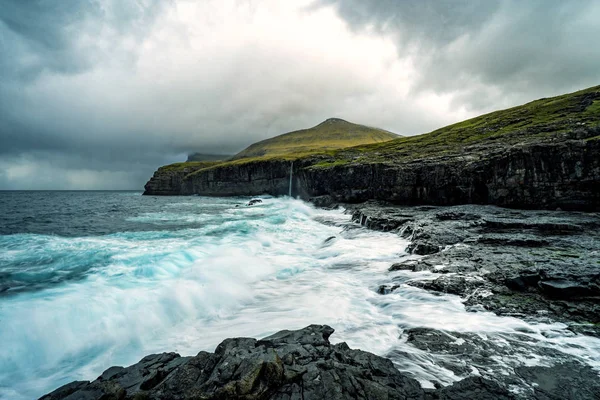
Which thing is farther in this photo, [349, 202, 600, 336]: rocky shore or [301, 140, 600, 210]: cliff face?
[301, 140, 600, 210]: cliff face

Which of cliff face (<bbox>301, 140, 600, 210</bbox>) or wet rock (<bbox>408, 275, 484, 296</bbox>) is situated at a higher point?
cliff face (<bbox>301, 140, 600, 210</bbox>)

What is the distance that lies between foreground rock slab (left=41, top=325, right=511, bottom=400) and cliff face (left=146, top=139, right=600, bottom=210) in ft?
85.5

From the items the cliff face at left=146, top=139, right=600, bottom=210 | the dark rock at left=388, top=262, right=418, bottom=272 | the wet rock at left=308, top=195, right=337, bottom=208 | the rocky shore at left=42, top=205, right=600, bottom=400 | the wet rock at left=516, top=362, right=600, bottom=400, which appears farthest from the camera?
the wet rock at left=308, top=195, right=337, bottom=208

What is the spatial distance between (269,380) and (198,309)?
644 centimetres

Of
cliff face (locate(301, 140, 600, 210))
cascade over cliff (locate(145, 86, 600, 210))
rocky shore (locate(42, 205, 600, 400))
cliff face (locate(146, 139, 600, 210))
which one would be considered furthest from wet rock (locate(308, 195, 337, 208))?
rocky shore (locate(42, 205, 600, 400))

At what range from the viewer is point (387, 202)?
123 ft

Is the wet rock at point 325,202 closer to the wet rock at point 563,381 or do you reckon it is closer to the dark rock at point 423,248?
the dark rock at point 423,248

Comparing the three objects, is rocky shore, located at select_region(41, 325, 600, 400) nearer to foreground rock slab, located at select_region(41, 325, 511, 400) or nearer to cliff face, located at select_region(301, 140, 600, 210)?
foreground rock slab, located at select_region(41, 325, 511, 400)

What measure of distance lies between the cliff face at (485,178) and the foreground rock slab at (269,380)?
2605cm

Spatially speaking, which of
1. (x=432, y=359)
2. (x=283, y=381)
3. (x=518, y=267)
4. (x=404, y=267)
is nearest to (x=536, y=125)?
(x=518, y=267)

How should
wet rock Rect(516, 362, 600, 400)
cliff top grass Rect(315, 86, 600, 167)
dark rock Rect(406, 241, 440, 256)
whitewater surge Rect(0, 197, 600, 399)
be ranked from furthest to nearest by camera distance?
1. cliff top grass Rect(315, 86, 600, 167)
2. dark rock Rect(406, 241, 440, 256)
3. whitewater surge Rect(0, 197, 600, 399)
4. wet rock Rect(516, 362, 600, 400)

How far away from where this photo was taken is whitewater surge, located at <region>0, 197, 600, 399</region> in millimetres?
6312

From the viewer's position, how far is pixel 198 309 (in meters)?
9.77

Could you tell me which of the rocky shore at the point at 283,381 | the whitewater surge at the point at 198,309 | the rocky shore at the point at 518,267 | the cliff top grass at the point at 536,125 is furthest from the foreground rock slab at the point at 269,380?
the cliff top grass at the point at 536,125
